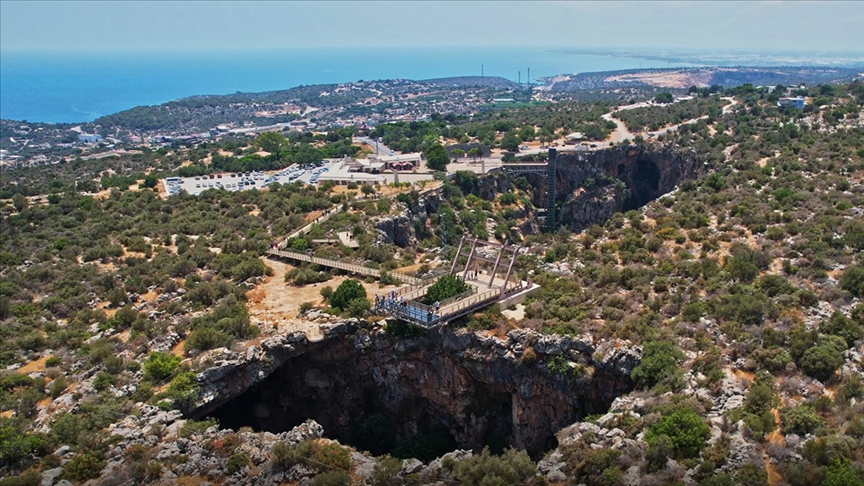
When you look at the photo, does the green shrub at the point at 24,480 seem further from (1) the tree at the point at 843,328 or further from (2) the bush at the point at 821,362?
(1) the tree at the point at 843,328

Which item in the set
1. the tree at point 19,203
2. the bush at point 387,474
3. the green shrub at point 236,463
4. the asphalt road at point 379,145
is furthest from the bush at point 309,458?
the asphalt road at point 379,145

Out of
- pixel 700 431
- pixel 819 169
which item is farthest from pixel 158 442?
pixel 819 169

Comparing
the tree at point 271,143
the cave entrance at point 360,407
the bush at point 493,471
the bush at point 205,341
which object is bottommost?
the cave entrance at point 360,407

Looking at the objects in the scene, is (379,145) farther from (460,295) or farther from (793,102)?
(460,295)

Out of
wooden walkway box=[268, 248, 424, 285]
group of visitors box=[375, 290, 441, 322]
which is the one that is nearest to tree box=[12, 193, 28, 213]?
wooden walkway box=[268, 248, 424, 285]

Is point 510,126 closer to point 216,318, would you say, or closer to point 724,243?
point 724,243

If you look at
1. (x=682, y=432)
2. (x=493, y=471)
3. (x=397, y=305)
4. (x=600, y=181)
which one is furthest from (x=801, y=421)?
(x=600, y=181)

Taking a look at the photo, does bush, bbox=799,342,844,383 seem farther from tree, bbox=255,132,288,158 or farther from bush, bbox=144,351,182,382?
tree, bbox=255,132,288,158
